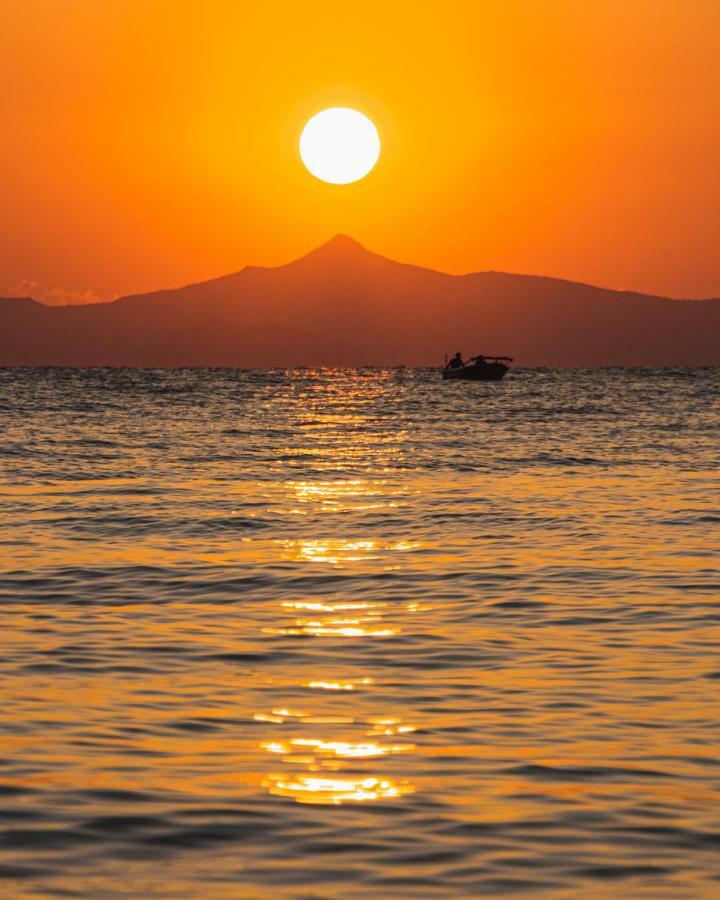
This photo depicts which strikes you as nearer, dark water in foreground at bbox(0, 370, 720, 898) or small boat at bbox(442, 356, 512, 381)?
dark water in foreground at bbox(0, 370, 720, 898)

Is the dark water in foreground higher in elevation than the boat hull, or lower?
lower

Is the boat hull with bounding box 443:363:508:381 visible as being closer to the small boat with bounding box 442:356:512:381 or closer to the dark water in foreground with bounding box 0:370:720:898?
the small boat with bounding box 442:356:512:381

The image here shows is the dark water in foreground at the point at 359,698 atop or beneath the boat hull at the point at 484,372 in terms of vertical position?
beneath

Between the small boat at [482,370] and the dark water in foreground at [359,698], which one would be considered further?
the small boat at [482,370]

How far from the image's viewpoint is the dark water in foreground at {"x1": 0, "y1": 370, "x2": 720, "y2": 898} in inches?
345

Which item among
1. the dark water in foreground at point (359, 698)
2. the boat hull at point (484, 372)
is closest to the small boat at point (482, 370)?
the boat hull at point (484, 372)

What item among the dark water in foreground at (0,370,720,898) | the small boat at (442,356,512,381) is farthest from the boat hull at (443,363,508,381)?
the dark water in foreground at (0,370,720,898)

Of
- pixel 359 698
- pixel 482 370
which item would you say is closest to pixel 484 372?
pixel 482 370

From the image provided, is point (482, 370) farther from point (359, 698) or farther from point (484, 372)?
point (359, 698)

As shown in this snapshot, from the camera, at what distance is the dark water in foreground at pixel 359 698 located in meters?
8.76

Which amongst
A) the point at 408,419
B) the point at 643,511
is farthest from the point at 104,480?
the point at 408,419

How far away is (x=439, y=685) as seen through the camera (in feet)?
43.5

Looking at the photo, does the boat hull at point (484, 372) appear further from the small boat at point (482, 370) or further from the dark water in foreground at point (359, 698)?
the dark water in foreground at point (359, 698)

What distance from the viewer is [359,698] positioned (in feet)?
41.8
